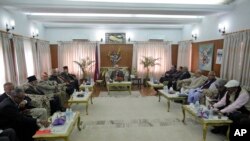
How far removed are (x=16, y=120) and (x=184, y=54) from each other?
7.54 m

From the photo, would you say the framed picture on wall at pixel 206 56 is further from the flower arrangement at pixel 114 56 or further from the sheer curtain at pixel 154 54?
the flower arrangement at pixel 114 56

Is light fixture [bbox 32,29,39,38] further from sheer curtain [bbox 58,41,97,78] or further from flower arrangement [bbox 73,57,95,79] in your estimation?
flower arrangement [bbox 73,57,95,79]

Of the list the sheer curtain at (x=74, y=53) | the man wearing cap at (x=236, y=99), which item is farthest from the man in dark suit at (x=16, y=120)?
the sheer curtain at (x=74, y=53)

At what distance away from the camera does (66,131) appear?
2.91m

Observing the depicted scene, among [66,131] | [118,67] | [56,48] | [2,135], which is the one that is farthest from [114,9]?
[56,48]

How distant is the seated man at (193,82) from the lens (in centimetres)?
609

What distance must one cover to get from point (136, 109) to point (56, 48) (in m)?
6.00

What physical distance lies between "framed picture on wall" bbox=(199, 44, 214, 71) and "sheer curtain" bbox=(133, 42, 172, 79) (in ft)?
8.20

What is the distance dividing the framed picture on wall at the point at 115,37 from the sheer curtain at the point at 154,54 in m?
0.78

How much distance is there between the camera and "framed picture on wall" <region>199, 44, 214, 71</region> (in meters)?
6.41

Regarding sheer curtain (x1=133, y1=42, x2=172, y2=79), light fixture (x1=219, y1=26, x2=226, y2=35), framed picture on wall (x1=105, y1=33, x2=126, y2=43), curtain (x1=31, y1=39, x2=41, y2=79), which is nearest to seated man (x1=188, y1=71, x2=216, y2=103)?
light fixture (x1=219, y1=26, x2=226, y2=35)

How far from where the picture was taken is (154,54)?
9500 millimetres

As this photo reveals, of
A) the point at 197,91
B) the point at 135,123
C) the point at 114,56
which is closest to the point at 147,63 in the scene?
the point at 114,56

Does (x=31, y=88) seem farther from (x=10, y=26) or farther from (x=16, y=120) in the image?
(x=10, y=26)
